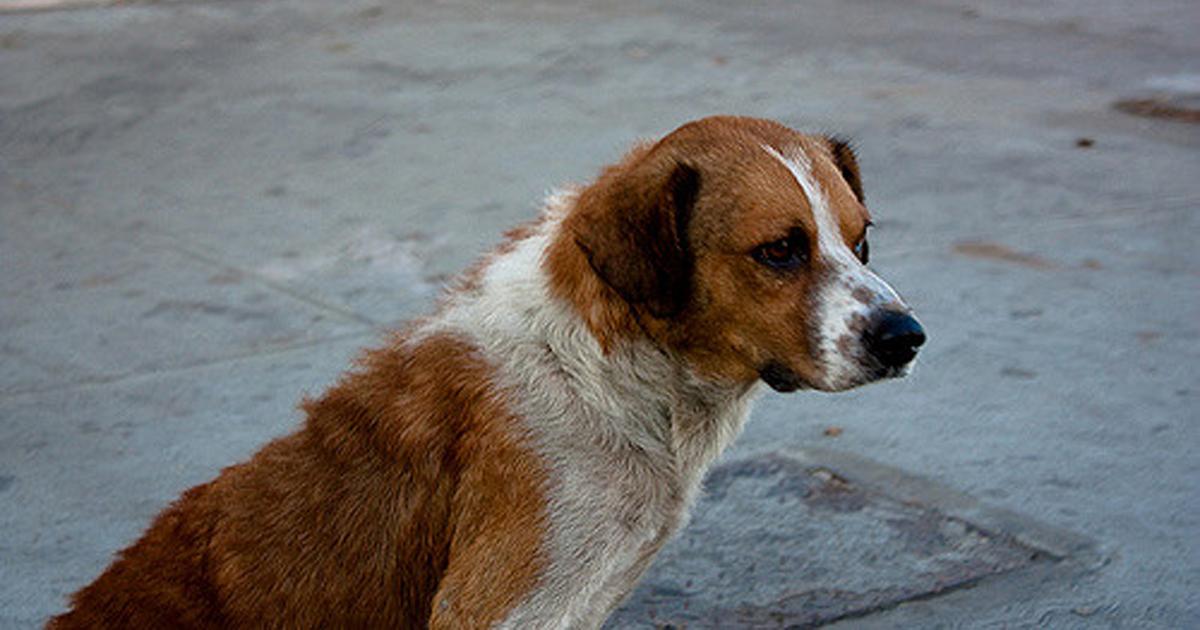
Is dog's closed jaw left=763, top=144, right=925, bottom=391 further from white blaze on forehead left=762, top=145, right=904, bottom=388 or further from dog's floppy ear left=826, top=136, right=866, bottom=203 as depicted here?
dog's floppy ear left=826, top=136, right=866, bottom=203

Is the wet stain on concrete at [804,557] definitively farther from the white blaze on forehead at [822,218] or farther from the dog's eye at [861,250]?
the white blaze on forehead at [822,218]

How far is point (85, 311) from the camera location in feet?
21.0

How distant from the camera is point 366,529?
11.3ft

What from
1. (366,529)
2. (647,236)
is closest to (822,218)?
(647,236)

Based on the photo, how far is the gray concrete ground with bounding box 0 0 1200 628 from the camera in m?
4.60

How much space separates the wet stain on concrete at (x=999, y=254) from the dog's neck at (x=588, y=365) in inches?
137

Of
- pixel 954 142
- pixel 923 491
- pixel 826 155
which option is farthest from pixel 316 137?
pixel 826 155

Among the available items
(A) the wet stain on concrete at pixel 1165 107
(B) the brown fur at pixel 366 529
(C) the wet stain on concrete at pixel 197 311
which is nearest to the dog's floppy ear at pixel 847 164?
(B) the brown fur at pixel 366 529

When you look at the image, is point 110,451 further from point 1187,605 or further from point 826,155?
point 1187,605

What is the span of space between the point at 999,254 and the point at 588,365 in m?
3.78

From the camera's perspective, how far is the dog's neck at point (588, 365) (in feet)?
11.4

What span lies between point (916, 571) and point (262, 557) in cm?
175

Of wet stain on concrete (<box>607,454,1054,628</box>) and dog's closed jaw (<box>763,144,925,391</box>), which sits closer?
dog's closed jaw (<box>763,144,925,391</box>)

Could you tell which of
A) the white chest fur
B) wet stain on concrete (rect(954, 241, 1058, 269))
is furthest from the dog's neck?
wet stain on concrete (rect(954, 241, 1058, 269))
